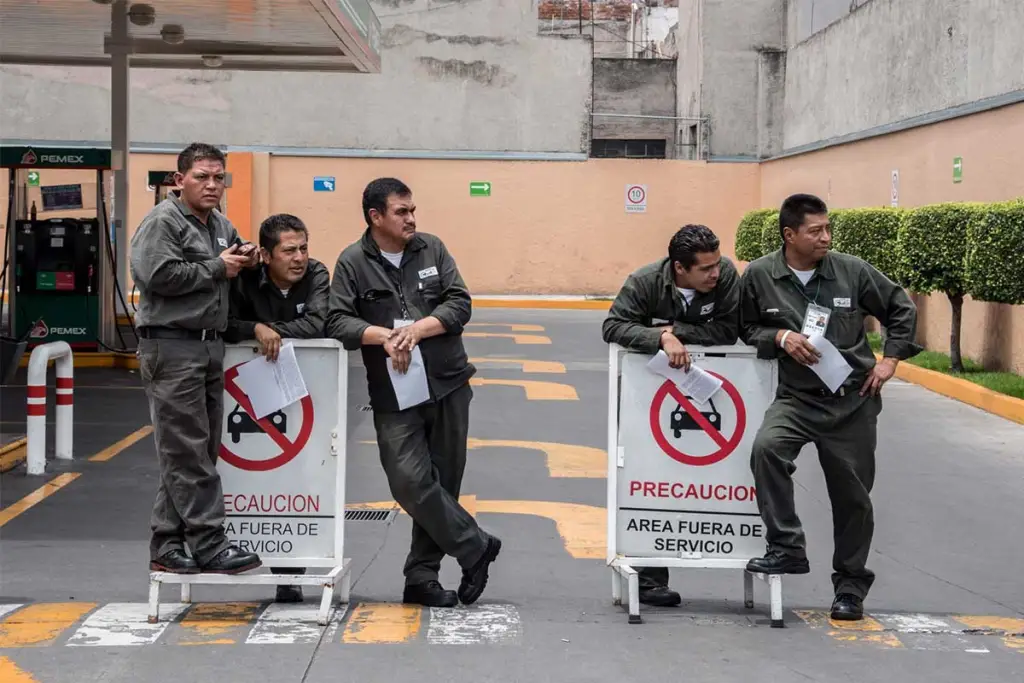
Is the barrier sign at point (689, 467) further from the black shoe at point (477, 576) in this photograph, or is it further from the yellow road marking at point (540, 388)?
the yellow road marking at point (540, 388)

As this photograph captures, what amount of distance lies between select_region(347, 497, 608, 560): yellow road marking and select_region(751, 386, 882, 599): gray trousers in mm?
1893

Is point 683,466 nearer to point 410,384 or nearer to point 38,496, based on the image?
point 410,384

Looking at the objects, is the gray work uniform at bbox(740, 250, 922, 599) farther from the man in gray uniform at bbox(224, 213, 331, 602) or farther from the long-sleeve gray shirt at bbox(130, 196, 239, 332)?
the long-sleeve gray shirt at bbox(130, 196, 239, 332)

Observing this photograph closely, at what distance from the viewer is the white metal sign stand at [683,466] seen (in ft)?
24.6

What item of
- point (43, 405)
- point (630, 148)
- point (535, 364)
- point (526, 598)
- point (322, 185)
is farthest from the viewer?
point (630, 148)

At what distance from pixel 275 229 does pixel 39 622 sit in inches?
84.3

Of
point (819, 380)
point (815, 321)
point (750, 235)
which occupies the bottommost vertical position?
point (819, 380)

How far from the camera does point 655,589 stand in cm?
769

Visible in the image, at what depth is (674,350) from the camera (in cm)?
731

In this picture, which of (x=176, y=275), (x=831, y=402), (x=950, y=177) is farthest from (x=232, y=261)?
(x=950, y=177)

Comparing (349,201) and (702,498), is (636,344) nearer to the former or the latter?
(702,498)

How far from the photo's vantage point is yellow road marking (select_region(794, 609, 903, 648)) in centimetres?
701

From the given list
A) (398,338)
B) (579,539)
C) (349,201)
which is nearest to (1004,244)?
(579,539)

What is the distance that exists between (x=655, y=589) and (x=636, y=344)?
1.28 meters
